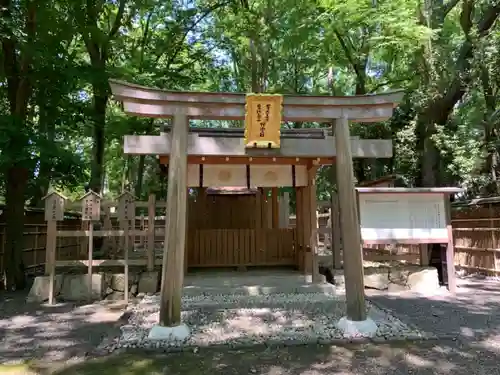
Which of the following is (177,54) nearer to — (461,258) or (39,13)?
(39,13)

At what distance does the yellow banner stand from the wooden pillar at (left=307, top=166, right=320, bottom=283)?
334cm

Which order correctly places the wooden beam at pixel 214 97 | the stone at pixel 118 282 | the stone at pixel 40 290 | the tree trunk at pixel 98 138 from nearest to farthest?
the wooden beam at pixel 214 97
the stone at pixel 40 290
the stone at pixel 118 282
the tree trunk at pixel 98 138

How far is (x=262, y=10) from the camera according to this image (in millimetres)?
13188

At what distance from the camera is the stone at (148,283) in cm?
872

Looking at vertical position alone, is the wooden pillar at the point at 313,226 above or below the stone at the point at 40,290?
above

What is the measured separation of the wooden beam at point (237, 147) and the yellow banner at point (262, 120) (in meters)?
0.15

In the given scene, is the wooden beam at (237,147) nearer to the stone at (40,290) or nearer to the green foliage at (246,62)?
the green foliage at (246,62)

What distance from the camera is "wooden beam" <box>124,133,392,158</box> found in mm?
5852

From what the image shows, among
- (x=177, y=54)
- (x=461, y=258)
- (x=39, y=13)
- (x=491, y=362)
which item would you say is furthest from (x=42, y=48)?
(x=461, y=258)

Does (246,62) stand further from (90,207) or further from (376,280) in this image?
(376,280)

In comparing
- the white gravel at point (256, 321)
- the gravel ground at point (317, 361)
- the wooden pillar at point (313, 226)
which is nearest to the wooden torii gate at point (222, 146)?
the white gravel at point (256, 321)

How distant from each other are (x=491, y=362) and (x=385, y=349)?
45.1 inches

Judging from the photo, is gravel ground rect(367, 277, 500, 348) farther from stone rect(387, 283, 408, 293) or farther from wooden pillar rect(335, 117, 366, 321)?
wooden pillar rect(335, 117, 366, 321)

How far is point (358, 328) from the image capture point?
18.1ft
